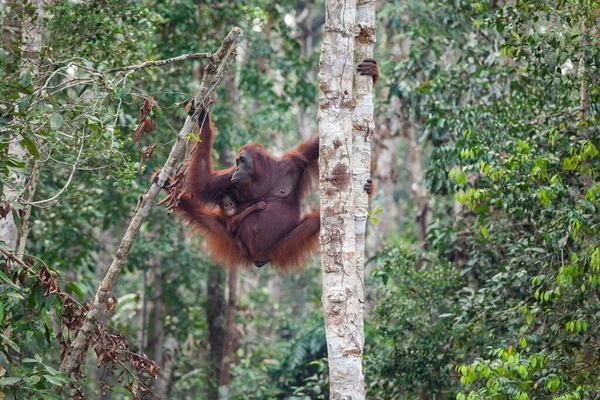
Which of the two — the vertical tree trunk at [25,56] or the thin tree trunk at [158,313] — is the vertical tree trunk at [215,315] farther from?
the vertical tree trunk at [25,56]

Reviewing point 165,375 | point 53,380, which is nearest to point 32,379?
point 53,380

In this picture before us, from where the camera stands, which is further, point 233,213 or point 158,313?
point 158,313

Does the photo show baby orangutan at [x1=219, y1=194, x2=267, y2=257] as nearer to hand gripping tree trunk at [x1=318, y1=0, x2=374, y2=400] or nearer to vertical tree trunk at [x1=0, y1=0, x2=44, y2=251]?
vertical tree trunk at [x1=0, y1=0, x2=44, y2=251]

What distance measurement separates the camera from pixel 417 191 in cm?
991

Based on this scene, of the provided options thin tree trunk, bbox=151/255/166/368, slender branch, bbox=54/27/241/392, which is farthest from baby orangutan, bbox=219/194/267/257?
thin tree trunk, bbox=151/255/166/368

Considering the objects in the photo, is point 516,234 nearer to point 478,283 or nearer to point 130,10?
point 478,283

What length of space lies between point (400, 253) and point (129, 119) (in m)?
2.95

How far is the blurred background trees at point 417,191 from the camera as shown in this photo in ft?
14.9

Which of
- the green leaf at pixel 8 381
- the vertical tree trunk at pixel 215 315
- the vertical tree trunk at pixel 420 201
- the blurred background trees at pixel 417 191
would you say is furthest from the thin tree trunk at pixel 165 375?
the green leaf at pixel 8 381

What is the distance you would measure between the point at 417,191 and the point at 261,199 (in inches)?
174

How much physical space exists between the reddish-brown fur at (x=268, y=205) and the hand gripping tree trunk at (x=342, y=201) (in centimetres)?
165

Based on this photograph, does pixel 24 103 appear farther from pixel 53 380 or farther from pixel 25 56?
pixel 53 380

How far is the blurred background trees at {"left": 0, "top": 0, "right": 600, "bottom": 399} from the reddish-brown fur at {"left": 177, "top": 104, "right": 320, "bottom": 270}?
66 centimetres

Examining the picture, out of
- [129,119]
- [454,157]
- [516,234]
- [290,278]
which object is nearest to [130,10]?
[129,119]
